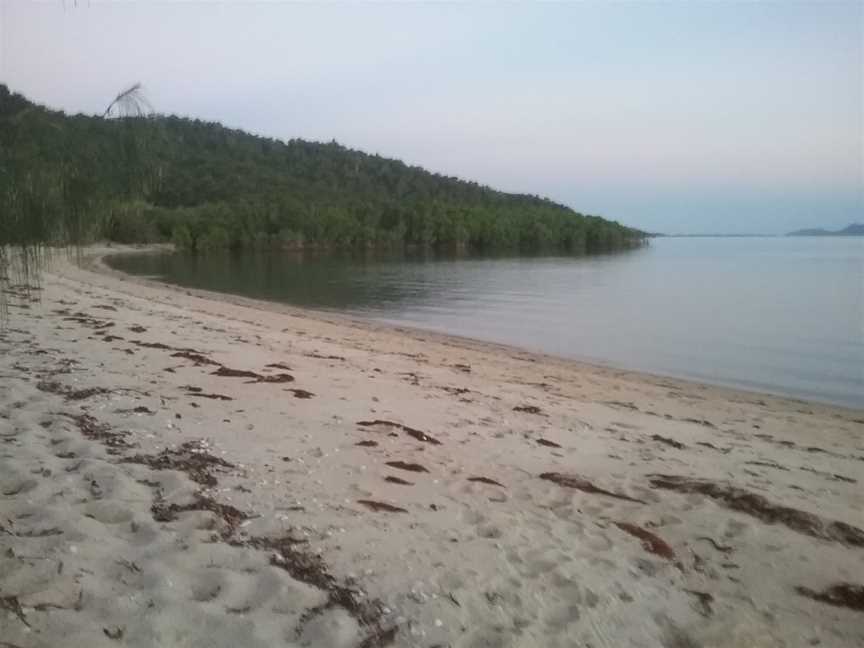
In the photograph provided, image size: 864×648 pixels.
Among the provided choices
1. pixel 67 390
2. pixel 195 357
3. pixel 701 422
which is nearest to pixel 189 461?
pixel 67 390

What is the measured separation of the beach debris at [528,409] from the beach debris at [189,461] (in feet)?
14.3

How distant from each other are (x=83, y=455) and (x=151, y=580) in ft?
6.82

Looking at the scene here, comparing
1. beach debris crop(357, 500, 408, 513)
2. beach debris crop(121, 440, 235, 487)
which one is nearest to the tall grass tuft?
beach debris crop(121, 440, 235, 487)

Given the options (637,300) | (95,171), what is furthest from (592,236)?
(95,171)

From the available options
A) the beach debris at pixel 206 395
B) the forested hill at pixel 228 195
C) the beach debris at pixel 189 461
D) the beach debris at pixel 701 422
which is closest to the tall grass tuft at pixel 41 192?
the forested hill at pixel 228 195

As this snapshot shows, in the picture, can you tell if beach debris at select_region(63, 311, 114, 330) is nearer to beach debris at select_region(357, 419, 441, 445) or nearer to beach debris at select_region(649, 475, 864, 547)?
beach debris at select_region(357, 419, 441, 445)

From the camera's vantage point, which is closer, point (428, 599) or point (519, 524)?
point (428, 599)

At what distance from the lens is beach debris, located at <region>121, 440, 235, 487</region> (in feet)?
15.8

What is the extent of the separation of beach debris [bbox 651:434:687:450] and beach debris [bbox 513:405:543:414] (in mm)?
1471

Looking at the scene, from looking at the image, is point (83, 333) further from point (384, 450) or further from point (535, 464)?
point (535, 464)

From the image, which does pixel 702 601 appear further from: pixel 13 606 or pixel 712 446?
pixel 712 446

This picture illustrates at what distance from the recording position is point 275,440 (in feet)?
19.5

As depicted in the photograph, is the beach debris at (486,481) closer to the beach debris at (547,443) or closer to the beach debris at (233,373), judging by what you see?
the beach debris at (547,443)

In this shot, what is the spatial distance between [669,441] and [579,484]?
2.67m
